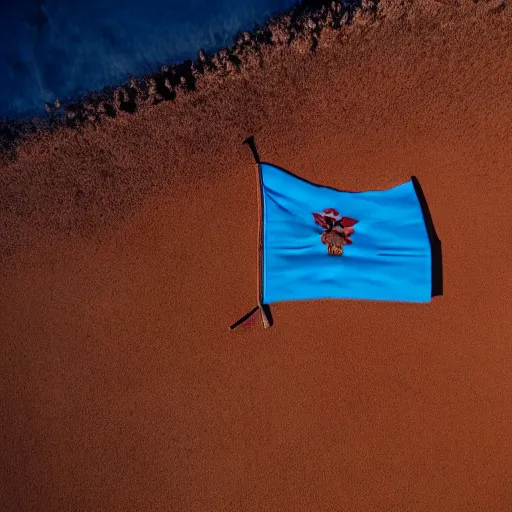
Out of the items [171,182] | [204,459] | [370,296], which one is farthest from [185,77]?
[204,459]

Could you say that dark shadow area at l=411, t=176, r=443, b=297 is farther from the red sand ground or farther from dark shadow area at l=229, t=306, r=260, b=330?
dark shadow area at l=229, t=306, r=260, b=330

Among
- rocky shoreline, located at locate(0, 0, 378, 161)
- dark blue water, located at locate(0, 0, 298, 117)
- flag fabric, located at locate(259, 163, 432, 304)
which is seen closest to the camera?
flag fabric, located at locate(259, 163, 432, 304)

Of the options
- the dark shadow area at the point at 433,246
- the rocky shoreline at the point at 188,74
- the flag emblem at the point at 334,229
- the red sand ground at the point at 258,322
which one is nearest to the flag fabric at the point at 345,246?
the flag emblem at the point at 334,229

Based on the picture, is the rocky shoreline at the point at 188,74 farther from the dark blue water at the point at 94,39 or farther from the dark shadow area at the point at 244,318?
the dark shadow area at the point at 244,318

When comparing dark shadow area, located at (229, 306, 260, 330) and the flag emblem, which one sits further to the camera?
dark shadow area, located at (229, 306, 260, 330)

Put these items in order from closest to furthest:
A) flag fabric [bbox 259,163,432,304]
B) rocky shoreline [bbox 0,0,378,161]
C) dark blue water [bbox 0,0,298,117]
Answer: flag fabric [bbox 259,163,432,304] < rocky shoreline [bbox 0,0,378,161] < dark blue water [bbox 0,0,298,117]

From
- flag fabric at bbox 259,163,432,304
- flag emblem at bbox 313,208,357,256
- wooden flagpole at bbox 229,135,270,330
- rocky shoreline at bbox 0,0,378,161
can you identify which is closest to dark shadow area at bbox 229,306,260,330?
wooden flagpole at bbox 229,135,270,330
